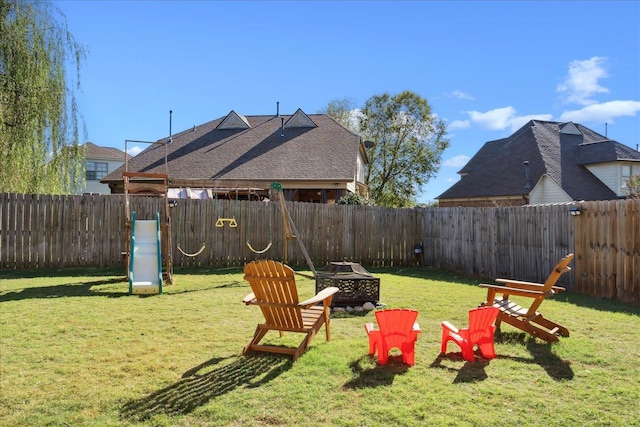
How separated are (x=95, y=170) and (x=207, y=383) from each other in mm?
37964

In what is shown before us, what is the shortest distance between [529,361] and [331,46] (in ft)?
36.9

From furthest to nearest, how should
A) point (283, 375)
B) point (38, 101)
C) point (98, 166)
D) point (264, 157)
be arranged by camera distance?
point (98, 166) < point (264, 157) < point (38, 101) < point (283, 375)

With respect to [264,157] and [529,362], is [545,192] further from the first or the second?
[529,362]

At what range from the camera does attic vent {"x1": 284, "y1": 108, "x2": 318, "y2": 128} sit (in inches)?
910

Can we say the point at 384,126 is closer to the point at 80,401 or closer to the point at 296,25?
the point at 296,25

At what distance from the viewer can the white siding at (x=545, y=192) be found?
2150cm

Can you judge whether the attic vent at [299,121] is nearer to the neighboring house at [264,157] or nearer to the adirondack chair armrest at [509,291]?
the neighboring house at [264,157]

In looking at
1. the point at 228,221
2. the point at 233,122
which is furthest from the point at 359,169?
the point at 228,221

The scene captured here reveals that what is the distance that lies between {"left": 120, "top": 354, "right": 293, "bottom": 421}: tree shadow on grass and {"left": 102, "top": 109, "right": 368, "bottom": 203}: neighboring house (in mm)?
12298

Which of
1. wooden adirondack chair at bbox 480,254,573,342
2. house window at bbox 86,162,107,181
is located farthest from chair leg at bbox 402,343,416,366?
house window at bbox 86,162,107,181

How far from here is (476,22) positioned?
11336mm

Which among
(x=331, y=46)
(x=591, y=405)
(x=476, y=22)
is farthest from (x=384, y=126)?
(x=591, y=405)

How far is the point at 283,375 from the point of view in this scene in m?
4.34

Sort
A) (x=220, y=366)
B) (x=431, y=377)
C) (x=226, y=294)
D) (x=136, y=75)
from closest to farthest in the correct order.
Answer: (x=431, y=377) → (x=220, y=366) → (x=226, y=294) → (x=136, y=75)
